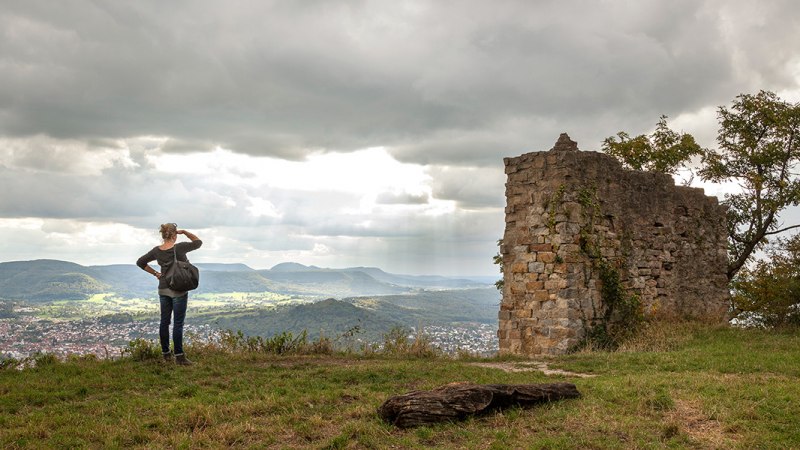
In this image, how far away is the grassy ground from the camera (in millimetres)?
6188

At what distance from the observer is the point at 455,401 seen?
22.8ft

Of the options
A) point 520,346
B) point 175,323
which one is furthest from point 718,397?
point 175,323

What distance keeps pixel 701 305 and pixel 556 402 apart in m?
12.1

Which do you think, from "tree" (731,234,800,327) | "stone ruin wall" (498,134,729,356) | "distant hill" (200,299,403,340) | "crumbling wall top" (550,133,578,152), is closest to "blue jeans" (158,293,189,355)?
"stone ruin wall" (498,134,729,356)

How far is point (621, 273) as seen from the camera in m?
15.1

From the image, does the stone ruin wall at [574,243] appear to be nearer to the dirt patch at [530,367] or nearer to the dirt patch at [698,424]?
the dirt patch at [530,367]

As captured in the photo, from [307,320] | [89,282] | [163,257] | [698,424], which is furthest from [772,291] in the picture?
[89,282]

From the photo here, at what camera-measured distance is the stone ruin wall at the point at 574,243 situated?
547 inches

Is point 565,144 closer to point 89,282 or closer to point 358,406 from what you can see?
point 358,406

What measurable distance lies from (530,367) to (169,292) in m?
6.38

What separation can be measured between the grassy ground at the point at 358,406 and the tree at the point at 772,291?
4.84 meters

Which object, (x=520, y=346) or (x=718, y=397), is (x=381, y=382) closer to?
(x=718, y=397)

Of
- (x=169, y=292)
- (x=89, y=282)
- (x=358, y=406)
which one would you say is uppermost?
(x=169, y=292)

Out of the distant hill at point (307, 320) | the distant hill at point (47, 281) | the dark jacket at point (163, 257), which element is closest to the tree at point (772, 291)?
the dark jacket at point (163, 257)
